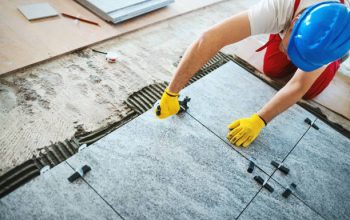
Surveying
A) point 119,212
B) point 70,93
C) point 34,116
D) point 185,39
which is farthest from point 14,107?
point 185,39

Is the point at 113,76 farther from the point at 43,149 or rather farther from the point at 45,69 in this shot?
the point at 43,149

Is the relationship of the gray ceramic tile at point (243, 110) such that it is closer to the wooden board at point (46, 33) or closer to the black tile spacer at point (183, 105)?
the black tile spacer at point (183, 105)

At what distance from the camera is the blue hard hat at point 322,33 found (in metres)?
1.18

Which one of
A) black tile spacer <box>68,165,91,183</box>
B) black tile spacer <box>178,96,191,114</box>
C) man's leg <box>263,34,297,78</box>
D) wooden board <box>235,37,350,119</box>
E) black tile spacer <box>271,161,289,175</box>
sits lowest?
black tile spacer <box>68,165,91,183</box>

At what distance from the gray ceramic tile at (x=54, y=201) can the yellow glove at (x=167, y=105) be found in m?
0.60

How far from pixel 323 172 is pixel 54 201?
5.38ft

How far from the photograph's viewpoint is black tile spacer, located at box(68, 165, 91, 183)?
1208mm

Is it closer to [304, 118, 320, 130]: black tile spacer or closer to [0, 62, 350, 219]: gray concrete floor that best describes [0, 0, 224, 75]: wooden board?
[0, 62, 350, 219]: gray concrete floor

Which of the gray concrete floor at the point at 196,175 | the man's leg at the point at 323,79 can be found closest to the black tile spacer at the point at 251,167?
the gray concrete floor at the point at 196,175

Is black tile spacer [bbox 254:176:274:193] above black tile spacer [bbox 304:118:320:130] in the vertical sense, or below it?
below

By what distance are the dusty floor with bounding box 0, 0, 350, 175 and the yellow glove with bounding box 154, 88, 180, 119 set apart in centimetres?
29

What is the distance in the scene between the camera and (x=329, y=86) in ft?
7.97

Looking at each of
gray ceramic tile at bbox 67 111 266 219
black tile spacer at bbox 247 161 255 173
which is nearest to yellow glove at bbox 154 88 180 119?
gray ceramic tile at bbox 67 111 266 219

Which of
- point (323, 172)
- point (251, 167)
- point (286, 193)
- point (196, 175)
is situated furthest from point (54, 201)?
point (323, 172)
